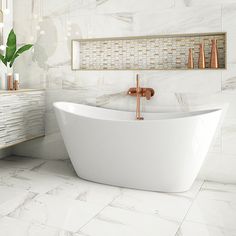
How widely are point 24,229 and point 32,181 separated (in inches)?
37.2

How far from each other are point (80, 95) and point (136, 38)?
2.69ft

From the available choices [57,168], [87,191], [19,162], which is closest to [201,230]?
[87,191]

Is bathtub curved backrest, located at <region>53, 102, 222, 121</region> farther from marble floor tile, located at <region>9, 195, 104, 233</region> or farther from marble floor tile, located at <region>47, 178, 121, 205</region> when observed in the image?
marble floor tile, located at <region>9, 195, 104, 233</region>

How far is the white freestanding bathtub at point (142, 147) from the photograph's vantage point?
2486 mm

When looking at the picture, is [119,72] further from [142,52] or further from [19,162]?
[19,162]

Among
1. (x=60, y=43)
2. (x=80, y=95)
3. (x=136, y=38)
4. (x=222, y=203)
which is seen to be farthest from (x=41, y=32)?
(x=222, y=203)

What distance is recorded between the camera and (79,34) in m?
3.44


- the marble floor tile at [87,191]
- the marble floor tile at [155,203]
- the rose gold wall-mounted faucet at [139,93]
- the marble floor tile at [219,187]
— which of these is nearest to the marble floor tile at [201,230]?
the marble floor tile at [155,203]

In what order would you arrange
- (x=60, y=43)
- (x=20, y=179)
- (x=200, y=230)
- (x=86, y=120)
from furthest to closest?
(x=60, y=43) → (x=20, y=179) → (x=86, y=120) → (x=200, y=230)

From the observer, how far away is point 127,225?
6.77 feet

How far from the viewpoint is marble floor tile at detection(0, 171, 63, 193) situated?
2738mm

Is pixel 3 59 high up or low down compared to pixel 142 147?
up

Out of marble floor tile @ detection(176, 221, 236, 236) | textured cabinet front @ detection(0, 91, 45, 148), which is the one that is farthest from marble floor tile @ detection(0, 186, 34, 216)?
marble floor tile @ detection(176, 221, 236, 236)

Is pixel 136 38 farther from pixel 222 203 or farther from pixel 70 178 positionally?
pixel 222 203
